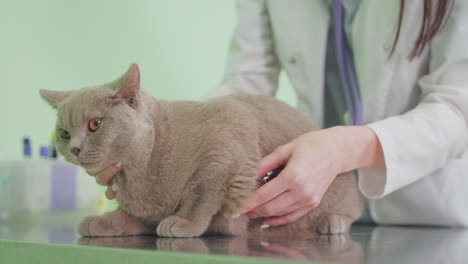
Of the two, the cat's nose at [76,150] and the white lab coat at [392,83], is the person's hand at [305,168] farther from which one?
the cat's nose at [76,150]

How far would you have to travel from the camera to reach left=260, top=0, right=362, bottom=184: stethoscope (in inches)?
47.0

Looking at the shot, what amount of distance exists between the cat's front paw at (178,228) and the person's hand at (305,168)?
0.31ft

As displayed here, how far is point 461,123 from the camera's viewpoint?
0.97 m

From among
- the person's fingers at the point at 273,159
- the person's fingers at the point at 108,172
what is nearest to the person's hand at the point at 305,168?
the person's fingers at the point at 273,159

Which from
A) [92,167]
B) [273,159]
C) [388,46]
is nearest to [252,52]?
[388,46]

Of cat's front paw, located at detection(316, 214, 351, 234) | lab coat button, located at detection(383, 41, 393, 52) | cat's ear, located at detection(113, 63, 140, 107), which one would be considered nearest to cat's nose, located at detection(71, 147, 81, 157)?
cat's ear, located at detection(113, 63, 140, 107)

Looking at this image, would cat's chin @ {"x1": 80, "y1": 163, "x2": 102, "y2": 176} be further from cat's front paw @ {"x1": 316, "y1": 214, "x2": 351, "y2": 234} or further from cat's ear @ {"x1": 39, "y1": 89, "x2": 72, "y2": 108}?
cat's front paw @ {"x1": 316, "y1": 214, "x2": 351, "y2": 234}

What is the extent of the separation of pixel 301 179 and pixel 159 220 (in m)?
0.28

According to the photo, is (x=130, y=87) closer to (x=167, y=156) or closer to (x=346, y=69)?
(x=167, y=156)

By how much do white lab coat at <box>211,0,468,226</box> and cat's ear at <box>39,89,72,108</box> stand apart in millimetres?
546

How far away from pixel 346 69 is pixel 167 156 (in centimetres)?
65

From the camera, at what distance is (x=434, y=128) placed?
951 millimetres

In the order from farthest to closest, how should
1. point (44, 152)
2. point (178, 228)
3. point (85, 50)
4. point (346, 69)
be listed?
point (85, 50) < point (44, 152) < point (346, 69) < point (178, 228)

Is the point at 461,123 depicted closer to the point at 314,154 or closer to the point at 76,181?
the point at 314,154
